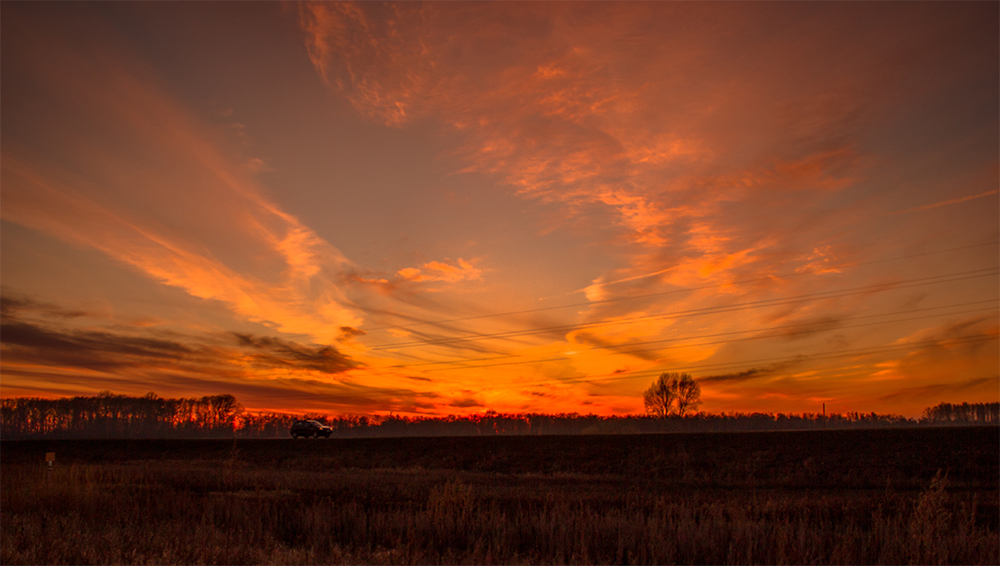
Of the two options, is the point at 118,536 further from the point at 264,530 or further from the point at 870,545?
the point at 870,545

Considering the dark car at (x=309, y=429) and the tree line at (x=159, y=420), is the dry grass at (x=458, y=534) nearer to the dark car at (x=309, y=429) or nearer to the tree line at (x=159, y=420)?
the dark car at (x=309, y=429)

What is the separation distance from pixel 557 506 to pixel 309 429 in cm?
5400

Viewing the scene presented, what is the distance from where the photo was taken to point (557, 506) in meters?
17.2

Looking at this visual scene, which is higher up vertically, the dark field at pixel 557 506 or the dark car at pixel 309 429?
the dark field at pixel 557 506

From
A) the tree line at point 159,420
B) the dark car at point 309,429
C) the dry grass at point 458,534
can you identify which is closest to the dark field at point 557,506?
the dry grass at point 458,534

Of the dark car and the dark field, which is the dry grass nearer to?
the dark field

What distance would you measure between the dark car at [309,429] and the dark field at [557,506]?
17.4m

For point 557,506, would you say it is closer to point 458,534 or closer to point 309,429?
point 458,534

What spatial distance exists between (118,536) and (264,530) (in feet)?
10.6

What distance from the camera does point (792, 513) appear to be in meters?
17.8

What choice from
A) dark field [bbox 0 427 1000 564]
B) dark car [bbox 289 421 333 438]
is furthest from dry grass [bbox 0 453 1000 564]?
dark car [bbox 289 421 333 438]

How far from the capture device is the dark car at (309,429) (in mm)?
65188

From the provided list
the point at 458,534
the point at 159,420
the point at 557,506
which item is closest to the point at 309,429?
the point at 557,506

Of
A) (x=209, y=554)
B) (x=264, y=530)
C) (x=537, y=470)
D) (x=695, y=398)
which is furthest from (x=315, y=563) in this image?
(x=695, y=398)
